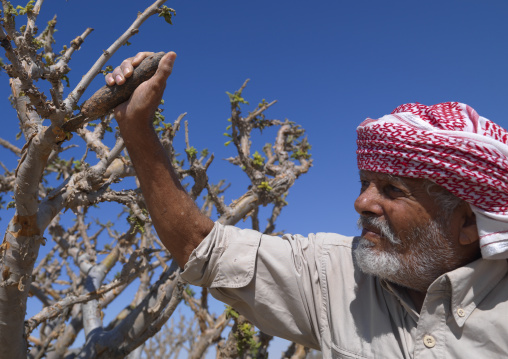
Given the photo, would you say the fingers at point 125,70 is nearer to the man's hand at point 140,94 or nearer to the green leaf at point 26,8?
the man's hand at point 140,94

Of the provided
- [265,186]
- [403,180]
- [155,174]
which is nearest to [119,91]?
[155,174]

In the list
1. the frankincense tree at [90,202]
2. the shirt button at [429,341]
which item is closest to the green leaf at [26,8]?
the frankincense tree at [90,202]

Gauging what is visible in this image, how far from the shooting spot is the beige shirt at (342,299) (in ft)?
7.09

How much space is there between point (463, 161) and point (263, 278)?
112cm

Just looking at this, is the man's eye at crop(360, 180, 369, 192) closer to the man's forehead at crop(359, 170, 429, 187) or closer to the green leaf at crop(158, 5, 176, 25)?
the man's forehead at crop(359, 170, 429, 187)

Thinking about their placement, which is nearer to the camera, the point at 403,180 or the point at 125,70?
the point at 125,70

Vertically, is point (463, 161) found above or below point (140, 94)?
below

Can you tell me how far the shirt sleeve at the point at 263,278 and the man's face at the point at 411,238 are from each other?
0.32m

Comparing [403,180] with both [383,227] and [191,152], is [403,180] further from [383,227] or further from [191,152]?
[191,152]

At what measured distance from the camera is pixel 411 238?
2346 millimetres

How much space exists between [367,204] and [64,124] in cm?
188

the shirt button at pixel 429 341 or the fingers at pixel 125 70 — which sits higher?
the fingers at pixel 125 70

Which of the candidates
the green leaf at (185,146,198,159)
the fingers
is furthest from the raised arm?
the green leaf at (185,146,198,159)

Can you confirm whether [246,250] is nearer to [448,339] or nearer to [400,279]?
[400,279]
